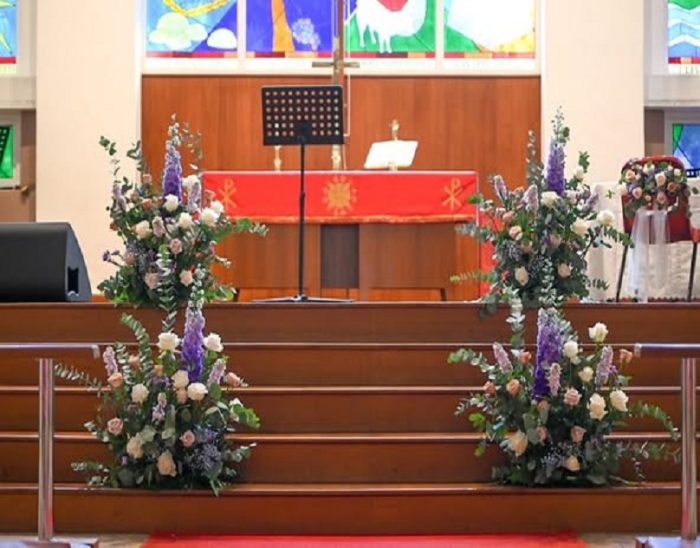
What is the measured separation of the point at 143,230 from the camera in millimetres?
6316

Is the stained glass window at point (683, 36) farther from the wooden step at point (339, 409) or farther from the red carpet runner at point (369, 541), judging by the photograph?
the red carpet runner at point (369, 541)

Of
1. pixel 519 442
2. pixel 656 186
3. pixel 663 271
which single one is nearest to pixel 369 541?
pixel 519 442

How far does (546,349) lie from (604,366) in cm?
25

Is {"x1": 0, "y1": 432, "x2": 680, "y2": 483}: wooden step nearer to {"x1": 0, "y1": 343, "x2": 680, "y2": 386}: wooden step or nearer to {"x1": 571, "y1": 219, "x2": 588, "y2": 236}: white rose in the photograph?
{"x1": 0, "y1": 343, "x2": 680, "y2": 386}: wooden step

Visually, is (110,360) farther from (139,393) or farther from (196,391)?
(196,391)

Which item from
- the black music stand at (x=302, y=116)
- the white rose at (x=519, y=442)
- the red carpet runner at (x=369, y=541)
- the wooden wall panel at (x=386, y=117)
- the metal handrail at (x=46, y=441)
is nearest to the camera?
the metal handrail at (x=46, y=441)

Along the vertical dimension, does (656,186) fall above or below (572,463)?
above

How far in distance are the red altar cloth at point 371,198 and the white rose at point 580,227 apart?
222 cm

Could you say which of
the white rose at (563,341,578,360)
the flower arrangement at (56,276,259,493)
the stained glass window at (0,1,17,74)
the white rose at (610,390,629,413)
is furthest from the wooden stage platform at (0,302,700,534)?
the stained glass window at (0,1,17,74)

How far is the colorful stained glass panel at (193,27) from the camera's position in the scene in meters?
11.6

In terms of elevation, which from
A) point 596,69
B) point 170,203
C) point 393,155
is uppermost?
point 596,69

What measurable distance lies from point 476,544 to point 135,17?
7181mm

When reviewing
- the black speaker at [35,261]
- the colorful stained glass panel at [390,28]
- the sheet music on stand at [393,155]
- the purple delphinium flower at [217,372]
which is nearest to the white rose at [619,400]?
the purple delphinium flower at [217,372]

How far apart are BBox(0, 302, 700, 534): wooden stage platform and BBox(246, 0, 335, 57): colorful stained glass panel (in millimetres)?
5490
